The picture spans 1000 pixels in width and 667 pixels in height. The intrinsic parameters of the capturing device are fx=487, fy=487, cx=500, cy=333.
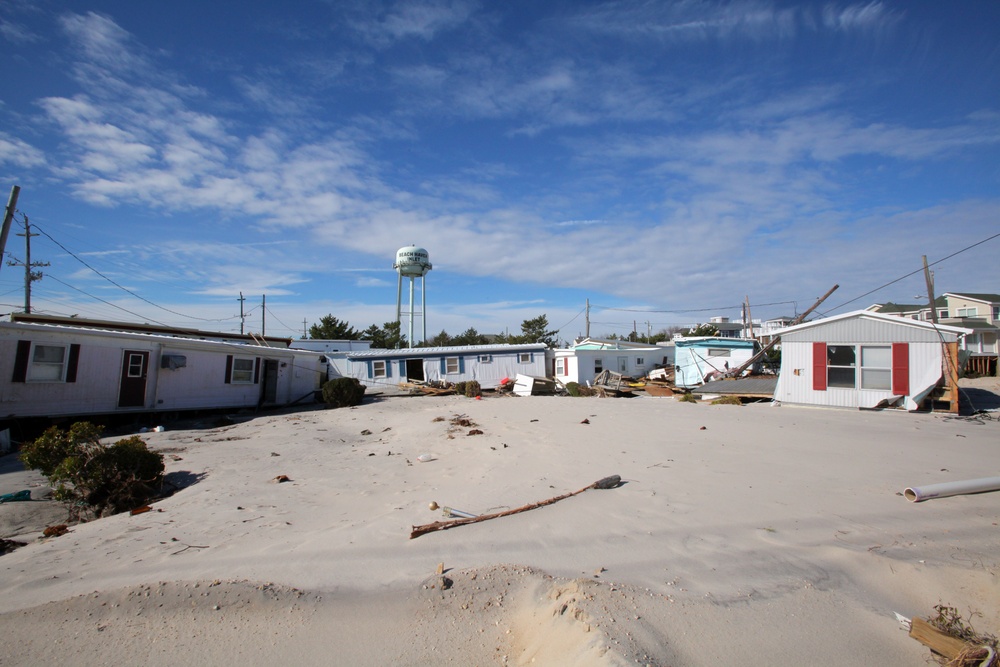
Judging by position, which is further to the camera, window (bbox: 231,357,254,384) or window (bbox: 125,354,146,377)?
window (bbox: 231,357,254,384)

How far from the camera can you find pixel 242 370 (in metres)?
20.6

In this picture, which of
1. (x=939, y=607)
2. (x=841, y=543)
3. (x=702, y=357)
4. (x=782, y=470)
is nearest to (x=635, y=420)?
(x=782, y=470)

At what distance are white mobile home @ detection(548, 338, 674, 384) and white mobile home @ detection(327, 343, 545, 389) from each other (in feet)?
6.83

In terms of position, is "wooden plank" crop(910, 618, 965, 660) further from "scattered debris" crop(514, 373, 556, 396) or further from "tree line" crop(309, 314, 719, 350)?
"tree line" crop(309, 314, 719, 350)

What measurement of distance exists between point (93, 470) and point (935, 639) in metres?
10.1

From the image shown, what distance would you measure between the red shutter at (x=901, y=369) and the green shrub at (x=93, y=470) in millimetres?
19390

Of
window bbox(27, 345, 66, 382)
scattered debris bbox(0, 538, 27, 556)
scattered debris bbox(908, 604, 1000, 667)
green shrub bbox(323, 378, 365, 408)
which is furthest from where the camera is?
green shrub bbox(323, 378, 365, 408)

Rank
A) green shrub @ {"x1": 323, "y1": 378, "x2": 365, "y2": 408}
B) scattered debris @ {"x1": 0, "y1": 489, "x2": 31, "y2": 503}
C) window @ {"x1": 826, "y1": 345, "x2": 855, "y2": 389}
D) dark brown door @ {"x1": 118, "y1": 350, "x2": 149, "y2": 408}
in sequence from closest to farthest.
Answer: scattered debris @ {"x1": 0, "y1": 489, "x2": 31, "y2": 503}
dark brown door @ {"x1": 118, "y1": 350, "x2": 149, "y2": 408}
window @ {"x1": 826, "y1": 345, "x2": 855, "y2": 389}
green shrub @ {"x1": 323, "y1": 378, "x2": 365, "y2": 408}

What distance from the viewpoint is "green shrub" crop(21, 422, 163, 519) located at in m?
7.41

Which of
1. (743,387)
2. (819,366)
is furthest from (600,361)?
(819,366)

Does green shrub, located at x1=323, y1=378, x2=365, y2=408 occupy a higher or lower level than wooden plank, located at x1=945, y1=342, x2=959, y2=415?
lower

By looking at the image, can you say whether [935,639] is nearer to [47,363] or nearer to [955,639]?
[955,639]

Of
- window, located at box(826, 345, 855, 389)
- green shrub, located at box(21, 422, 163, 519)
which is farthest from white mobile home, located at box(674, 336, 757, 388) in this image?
green shrub, located at box(21, 422, 163, 519)

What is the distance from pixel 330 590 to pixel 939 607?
4.71m
